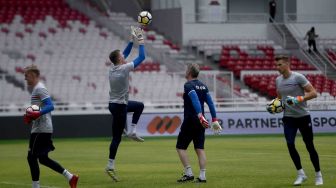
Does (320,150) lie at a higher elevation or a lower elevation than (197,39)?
lower

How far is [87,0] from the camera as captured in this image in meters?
50.2

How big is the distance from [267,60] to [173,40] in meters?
5.19

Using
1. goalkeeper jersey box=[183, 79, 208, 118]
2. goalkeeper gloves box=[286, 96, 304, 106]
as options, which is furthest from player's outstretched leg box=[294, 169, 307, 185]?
goalkeeper jersey box=[183, 79, 208, 118]

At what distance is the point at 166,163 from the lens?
2212 centimetres

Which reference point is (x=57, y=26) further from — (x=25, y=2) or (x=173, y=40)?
(x=173, y=40)

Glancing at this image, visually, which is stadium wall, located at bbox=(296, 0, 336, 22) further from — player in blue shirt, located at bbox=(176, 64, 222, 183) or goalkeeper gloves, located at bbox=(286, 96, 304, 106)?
goalkeeper gloves, located at bbox=(286, 96, 304, 106)

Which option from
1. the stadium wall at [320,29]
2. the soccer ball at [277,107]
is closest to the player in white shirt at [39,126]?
the soccer ball at [277,107]

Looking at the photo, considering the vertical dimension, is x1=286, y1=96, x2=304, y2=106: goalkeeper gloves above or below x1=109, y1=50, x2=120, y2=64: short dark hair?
below

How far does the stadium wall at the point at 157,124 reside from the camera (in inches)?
1379

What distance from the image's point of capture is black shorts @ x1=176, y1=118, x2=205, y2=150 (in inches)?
655

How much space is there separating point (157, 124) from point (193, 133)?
63.3ft

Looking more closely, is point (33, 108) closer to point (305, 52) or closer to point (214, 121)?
point (214, 121)

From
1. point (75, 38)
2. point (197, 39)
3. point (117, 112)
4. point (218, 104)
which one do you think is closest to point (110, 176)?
point (117, 112)

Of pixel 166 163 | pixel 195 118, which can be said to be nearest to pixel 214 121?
pixel 195 118
